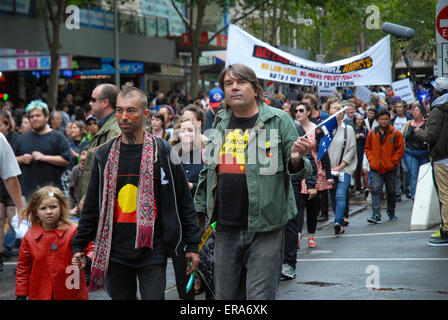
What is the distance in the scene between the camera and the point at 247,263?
459cm

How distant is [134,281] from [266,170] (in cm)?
110

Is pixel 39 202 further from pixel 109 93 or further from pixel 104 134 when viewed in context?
pixel 109 93

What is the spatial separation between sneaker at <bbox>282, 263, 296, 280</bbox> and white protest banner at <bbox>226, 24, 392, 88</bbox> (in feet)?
15.3

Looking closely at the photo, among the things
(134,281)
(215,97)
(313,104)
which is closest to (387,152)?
(313,104)

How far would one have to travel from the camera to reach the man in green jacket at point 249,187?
4477mm

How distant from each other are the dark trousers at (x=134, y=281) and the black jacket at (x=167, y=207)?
0.20m

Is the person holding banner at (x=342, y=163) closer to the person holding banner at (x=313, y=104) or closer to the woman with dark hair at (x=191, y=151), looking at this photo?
the person holding banner at (x=313, y=104)

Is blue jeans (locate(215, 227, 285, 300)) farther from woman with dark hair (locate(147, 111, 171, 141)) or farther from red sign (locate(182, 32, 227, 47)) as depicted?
red sign (locate(182, 32, 227, 47))

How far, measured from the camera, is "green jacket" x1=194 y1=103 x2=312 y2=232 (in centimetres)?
446

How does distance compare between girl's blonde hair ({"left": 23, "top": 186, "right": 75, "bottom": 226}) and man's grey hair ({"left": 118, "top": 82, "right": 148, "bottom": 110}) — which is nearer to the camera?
man's grey hair ({"left": 118, "top": 82, "right": 148, "bottom": 110})

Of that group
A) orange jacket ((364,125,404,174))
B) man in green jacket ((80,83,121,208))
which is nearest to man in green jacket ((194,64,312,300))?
man in green jacket ((80,83,121,208))

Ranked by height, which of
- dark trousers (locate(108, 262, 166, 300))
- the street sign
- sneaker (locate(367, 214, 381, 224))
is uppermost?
the street sign
